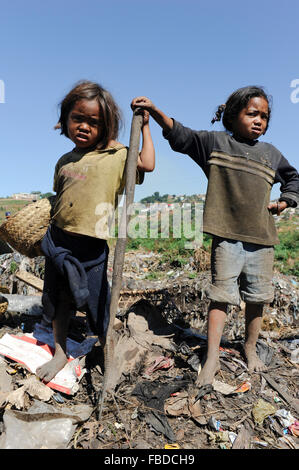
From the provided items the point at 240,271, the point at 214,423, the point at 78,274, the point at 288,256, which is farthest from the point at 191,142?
the point at 288,256

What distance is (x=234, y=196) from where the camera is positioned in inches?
94.0

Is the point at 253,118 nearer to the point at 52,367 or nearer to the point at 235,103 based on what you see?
the point at 235,103

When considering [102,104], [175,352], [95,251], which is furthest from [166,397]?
[102,104]

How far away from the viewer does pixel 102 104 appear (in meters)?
2.10

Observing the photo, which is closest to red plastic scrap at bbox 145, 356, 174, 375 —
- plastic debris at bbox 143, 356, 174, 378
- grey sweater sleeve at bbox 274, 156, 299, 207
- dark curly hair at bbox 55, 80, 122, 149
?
plastic debris at bbox 143, 356, 174, 378

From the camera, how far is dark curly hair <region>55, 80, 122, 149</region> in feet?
6.90

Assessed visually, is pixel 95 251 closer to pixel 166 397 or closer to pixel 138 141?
pixel 138 141

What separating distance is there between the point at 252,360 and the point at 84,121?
6.81 feet

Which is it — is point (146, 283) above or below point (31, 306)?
below

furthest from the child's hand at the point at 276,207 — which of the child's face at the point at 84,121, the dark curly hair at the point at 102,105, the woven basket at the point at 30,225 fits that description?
the woven basket at the point at 30,225

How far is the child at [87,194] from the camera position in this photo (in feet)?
6.97

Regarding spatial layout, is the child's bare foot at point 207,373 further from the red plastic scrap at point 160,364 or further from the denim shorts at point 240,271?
the denim shorts at point 240,271

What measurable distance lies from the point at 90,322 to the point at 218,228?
1067 millimetres
